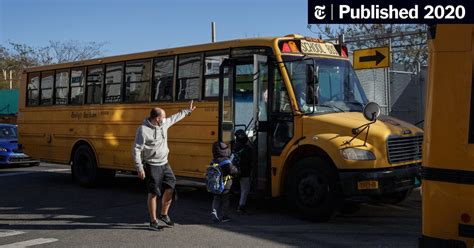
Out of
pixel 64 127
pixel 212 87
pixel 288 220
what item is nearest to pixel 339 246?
pixel 288 220

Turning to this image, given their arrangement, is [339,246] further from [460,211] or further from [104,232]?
[104,232]

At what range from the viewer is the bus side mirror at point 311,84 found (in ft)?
26.7

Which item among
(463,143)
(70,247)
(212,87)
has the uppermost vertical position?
(212,87)

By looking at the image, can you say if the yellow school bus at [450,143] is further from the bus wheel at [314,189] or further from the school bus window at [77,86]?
the school bus window at [77,86]

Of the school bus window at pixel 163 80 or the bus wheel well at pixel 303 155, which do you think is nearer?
the bus wheel well at pixel 303 155

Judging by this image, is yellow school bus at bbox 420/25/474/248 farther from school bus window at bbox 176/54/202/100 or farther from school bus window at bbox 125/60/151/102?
school bus window at bbox 125/60/151/102

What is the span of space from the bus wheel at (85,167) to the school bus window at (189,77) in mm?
3127

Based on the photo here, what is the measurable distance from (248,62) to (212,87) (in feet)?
3.02

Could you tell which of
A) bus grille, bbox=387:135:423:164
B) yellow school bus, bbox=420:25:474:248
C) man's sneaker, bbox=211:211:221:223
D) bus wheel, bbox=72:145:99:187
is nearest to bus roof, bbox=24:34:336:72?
bus wheel, bbox=72:145:99:187

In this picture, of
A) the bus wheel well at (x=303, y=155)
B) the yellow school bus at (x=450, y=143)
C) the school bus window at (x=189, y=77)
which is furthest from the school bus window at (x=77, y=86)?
the yellow school bus at (x=450, y=143)

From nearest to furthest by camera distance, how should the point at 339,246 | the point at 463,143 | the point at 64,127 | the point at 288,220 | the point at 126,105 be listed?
the point at 463,143 < the point at 339,246 < the point at 288,220 < the point at 126,105 < the point at 64,127

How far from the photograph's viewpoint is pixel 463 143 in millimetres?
4059

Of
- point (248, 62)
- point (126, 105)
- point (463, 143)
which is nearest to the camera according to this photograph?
point (463, 143)

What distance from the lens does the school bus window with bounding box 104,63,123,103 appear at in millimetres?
11508
